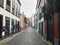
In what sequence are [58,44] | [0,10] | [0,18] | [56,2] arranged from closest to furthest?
[58,44]
[56,2]
[0,10]
[0,18]

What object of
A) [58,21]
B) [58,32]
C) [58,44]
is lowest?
[58,44]

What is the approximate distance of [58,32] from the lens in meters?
16.2

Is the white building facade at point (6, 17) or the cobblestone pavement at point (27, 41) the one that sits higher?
the white building facade at point (6, 17)

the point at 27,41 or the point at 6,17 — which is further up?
the point at 6,17

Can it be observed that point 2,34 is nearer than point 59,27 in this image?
No

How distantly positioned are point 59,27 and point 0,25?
13505mm

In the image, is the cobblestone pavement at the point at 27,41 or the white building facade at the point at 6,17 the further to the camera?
the white building facade at the point at 6,17

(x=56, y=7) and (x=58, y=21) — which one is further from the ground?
(x=56, y=7)

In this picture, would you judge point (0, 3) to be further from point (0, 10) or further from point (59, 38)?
point (59, 38)

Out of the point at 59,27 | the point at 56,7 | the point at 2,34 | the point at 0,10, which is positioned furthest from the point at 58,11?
the point at 2,34

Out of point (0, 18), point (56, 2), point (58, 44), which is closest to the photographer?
point (58, 44)

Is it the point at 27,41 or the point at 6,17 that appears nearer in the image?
the point at 27,41

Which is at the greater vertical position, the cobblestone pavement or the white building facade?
the white building facade

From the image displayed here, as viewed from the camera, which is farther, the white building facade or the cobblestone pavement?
the white building facade
